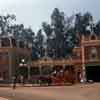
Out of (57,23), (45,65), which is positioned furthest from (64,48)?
(45,65)

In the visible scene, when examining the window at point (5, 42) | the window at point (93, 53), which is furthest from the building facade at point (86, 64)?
the window at point (5, 42)

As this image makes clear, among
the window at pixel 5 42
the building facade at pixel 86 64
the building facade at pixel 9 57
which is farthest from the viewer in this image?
the window at pixel 5 42

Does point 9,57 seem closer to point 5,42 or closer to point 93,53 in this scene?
point 5,42

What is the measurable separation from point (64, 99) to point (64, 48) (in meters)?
64.5

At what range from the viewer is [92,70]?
72125 millimetres

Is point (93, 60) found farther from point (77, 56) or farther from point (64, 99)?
point (64, 99)

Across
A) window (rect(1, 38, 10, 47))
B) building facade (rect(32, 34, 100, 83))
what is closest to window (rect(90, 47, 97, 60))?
building facade (rect(32, 34, 100, 83))

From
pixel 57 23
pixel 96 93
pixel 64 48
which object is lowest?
pixel 96 93

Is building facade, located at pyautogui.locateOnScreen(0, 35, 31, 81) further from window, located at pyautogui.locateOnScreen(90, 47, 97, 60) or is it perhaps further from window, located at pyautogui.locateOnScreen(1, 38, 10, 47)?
window, located at pyautogui.locateOnScreen(90, 47, 97, 60)

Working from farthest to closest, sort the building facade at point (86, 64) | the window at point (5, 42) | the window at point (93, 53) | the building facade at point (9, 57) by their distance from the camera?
the window at point (5, 42), the building facade at point (9, 57), the window at point (93, 53), the building facade at point (86, 64)

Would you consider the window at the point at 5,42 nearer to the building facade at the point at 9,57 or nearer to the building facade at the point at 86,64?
the building facade at the point at 9,57

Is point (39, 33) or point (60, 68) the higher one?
point (39, 33)

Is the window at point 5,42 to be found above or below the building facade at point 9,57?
above

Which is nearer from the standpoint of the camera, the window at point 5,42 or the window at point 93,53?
the window at point 93,53
